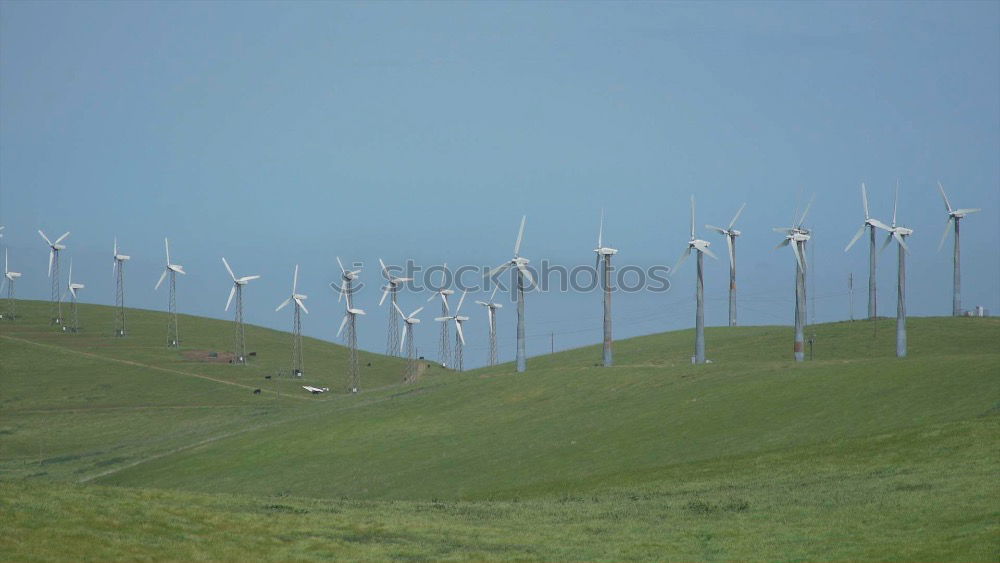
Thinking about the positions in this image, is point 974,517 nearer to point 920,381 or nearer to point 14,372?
point 920,381

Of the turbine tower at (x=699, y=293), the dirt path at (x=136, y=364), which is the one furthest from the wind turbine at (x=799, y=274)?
the dirt path at (x=136, y=364)

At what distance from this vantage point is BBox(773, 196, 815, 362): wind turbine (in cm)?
9819

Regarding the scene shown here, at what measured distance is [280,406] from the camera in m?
133

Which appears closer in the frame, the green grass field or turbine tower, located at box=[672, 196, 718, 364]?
the green grass field

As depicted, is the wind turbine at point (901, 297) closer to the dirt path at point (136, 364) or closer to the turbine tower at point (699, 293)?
the turbine tower at point (699, 293)

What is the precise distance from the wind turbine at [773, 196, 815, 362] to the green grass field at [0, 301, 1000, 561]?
8.60 meters

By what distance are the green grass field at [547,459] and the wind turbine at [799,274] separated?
860 centimetres

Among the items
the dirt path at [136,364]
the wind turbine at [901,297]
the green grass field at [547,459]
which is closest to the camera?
the green grass field at [547,459]

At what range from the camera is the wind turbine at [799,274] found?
98.2m

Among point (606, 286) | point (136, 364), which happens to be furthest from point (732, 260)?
point (136, 364)

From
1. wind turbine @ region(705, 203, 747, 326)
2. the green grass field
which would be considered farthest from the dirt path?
wind turbine @ region(705, 203, 747, 326)

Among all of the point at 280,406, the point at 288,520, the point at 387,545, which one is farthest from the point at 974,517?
the point at 280,406

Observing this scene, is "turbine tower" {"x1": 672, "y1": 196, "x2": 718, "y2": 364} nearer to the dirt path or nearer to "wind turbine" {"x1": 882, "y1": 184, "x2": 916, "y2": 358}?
"wind turbine" {"x1": 882, "y1": 184, "x2": 916, "y2": 358}

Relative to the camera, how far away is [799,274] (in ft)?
327
